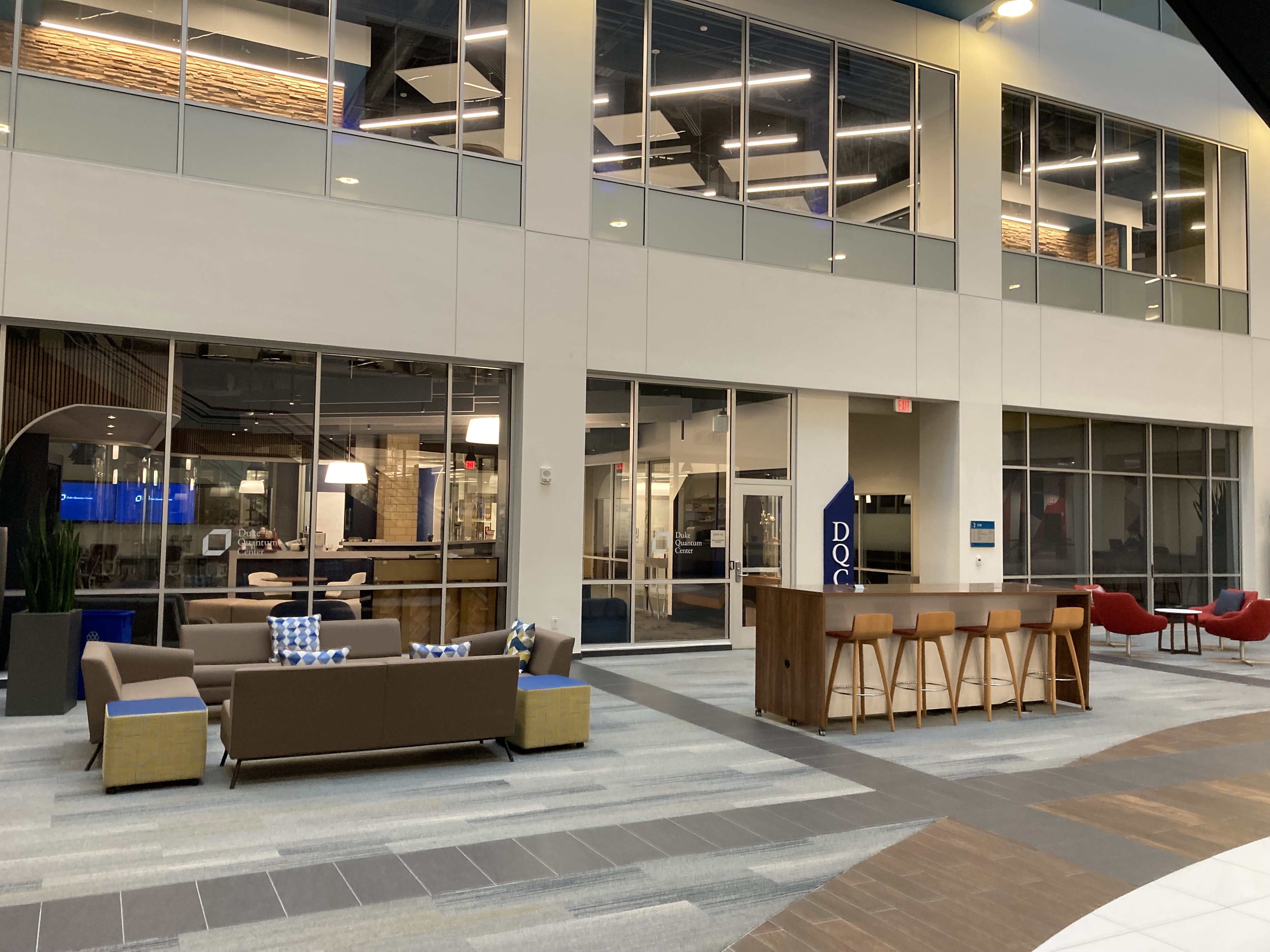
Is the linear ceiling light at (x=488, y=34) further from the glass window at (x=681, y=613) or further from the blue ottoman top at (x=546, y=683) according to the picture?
the blue ottoman top at (x=546, y=683)

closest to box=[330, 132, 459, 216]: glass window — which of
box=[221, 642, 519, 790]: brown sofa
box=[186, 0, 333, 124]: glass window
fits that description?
box=[186, 0, 333, 124]: glass window

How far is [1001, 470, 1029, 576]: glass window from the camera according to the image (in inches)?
575

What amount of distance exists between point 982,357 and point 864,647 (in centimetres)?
739

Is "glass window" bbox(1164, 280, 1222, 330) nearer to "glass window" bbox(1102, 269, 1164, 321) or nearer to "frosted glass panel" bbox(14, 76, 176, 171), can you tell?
"glass window" bbox(1102, 269, 1164, 321)

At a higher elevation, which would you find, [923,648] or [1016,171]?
[1016,171]

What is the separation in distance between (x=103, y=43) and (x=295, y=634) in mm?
6030

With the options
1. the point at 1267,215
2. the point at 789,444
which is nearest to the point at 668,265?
the point at 789,444

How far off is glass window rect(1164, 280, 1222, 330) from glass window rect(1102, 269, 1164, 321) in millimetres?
192

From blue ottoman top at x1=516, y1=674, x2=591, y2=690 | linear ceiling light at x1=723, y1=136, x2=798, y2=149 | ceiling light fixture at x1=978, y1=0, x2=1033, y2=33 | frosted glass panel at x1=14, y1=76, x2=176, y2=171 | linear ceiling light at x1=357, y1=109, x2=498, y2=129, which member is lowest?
blue ottoman top at x1=516, y1=674, x2=591, y2=690

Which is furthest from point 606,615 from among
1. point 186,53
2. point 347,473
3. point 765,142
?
point 186,53

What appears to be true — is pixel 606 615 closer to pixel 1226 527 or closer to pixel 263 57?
pixel 263 57

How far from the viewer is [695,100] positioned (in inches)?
484

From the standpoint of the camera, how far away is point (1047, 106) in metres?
15.1

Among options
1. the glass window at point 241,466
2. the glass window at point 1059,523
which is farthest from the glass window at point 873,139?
the glass window at point 241,466
